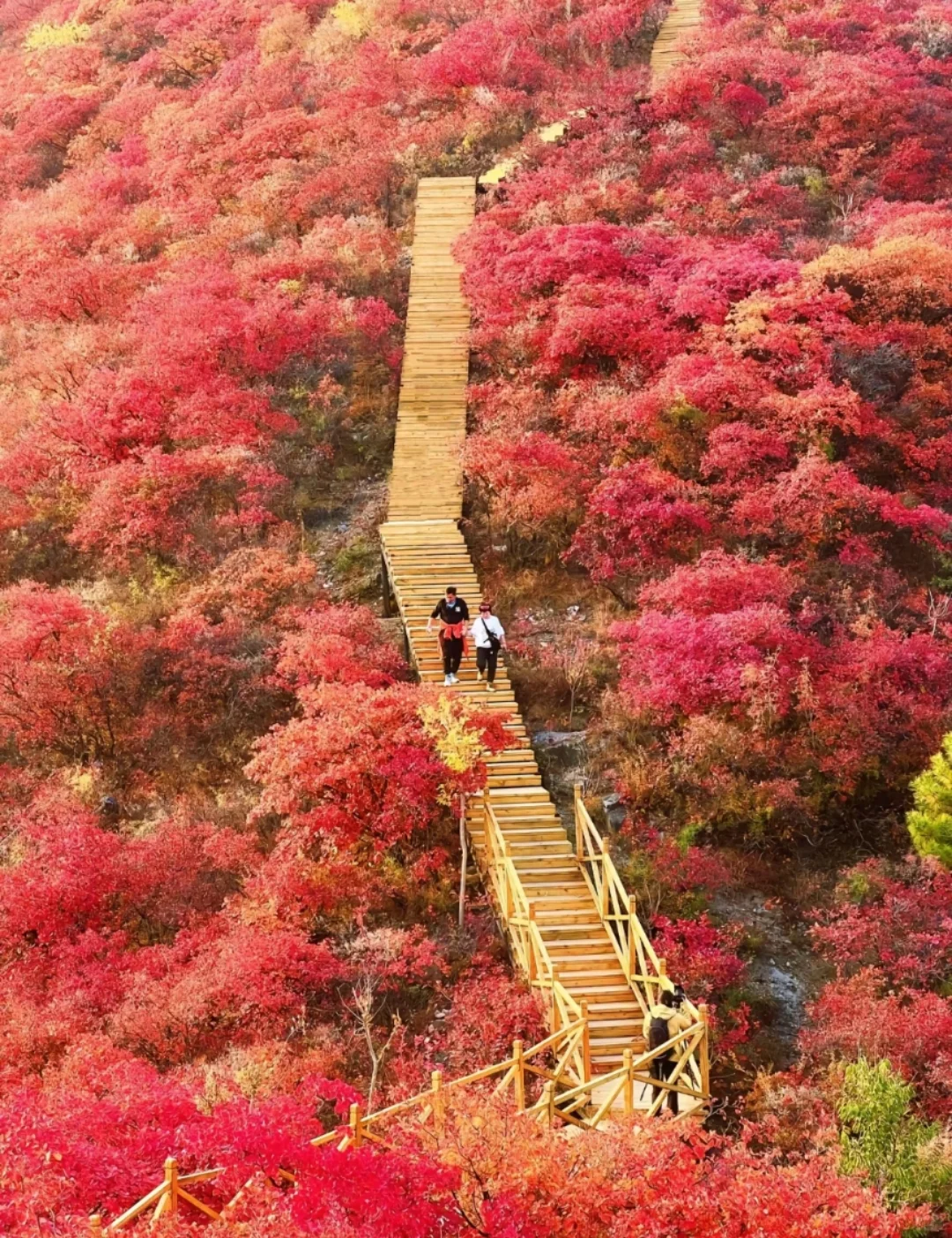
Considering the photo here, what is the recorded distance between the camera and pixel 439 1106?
11.5 metres

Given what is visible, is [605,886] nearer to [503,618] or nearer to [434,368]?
[503,618]

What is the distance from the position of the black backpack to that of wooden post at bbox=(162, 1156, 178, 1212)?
550 centimetres

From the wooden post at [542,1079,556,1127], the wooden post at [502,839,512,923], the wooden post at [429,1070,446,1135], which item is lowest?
the wooden post at [502,839,512,923]

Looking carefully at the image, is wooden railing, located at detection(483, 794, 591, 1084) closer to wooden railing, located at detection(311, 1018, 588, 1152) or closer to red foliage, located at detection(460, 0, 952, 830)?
wooden railing, located at detection(311, 1018, 588, 1152)

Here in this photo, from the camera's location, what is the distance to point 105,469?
25266 mm

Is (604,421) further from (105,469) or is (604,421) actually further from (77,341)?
(77,341)

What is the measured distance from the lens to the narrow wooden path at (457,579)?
51.9 feet

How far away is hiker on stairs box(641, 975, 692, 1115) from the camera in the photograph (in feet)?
45.2

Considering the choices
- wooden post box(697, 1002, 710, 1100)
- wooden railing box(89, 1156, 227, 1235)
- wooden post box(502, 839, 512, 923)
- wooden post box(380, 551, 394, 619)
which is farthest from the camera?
wooden post box(380, 551, 394, 619)

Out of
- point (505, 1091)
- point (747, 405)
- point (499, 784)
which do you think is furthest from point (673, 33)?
point (505, 1091)

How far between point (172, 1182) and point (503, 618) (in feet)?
46.6

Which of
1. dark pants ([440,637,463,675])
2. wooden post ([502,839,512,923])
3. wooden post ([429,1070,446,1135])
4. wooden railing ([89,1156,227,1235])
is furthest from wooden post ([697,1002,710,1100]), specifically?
dark pants ([440,637,463,675])

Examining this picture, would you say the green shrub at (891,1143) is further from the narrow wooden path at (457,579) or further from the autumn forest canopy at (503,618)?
the narrow wooden path at (457,579)

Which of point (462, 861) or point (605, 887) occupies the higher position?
point (605, 887)
